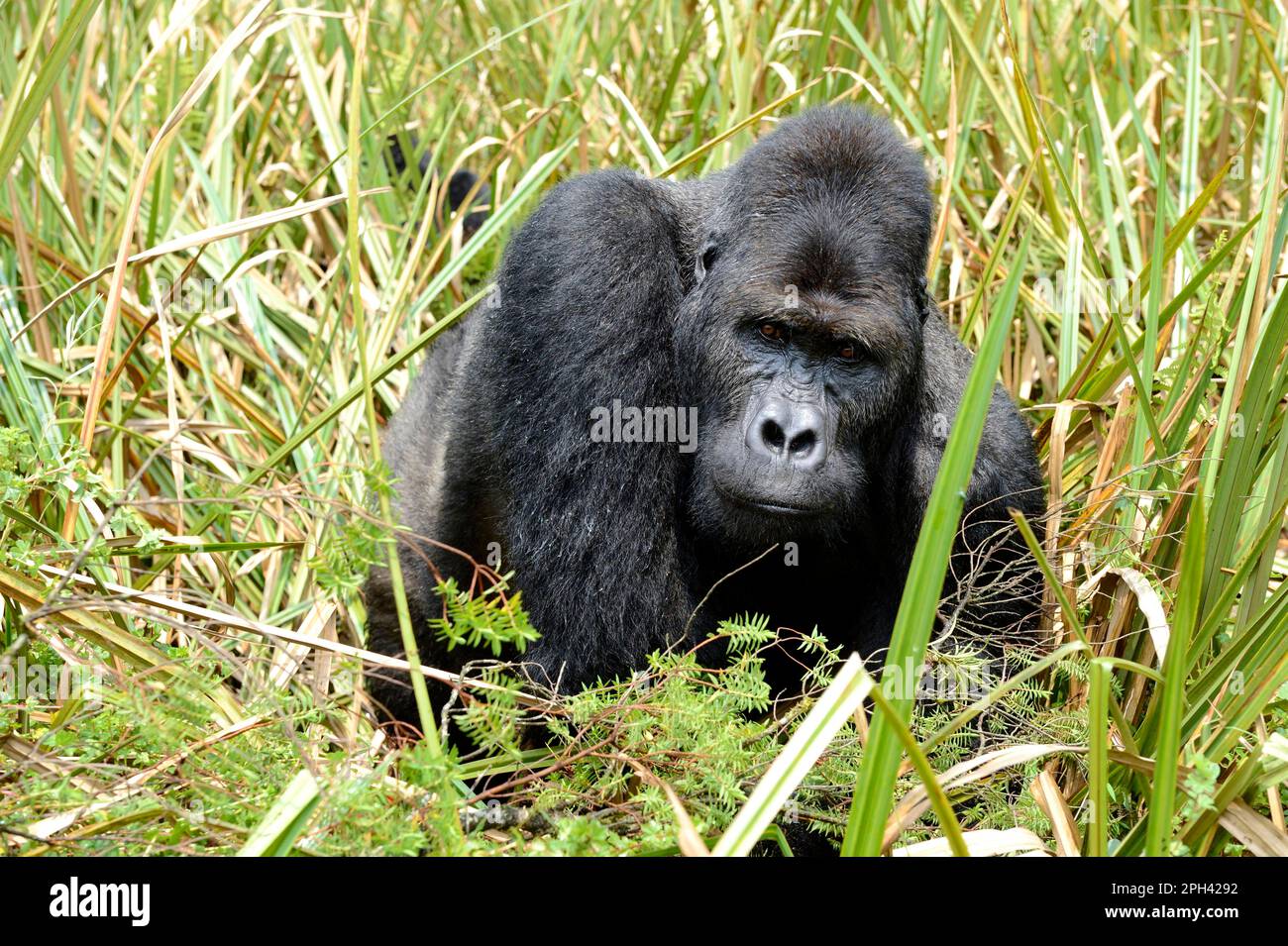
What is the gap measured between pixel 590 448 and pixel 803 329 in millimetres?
637

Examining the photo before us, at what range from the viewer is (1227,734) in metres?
2.75

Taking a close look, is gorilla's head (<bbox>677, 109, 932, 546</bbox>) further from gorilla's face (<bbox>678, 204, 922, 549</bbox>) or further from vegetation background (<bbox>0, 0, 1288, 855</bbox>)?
vegetation background (<bbox>0, 0, 1288, 855</bbox>)

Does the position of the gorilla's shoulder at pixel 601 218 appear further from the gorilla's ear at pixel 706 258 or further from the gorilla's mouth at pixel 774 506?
the gorilla's mouth at pixel 774 506

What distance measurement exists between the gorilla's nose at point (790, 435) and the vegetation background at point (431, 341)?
1.56ft

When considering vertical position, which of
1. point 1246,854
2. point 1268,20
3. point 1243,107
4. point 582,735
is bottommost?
point 1246,854

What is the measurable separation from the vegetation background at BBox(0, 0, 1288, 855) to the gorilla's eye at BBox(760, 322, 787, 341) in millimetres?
711

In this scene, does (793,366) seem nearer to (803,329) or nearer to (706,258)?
(803,329)

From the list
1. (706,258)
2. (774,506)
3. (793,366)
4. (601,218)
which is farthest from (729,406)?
(601,218)

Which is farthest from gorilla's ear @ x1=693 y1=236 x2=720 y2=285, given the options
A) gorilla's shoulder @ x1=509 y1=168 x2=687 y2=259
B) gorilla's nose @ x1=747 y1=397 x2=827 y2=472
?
gorilla's nose @ x1=747 y1=397 x2=827 y2=472

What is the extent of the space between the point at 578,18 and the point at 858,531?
2979 mm

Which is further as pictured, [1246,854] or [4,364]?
[4,364]

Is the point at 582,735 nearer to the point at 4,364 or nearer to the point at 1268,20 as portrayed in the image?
the point at 4,364

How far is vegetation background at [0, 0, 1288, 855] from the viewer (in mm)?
2508

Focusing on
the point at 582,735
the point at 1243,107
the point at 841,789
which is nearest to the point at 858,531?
the point at 841,789
